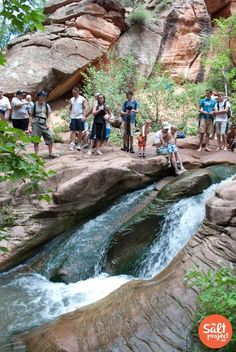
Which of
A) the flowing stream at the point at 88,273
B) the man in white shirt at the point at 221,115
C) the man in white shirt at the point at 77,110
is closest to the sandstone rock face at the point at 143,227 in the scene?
the flowing stream at the point at 88,273

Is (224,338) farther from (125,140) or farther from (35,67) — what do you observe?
(35,67)

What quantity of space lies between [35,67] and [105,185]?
9.19 meters

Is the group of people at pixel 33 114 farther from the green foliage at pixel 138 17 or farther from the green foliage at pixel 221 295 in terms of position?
the green foliage at pixel 138 17

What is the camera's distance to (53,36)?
17.6 metres

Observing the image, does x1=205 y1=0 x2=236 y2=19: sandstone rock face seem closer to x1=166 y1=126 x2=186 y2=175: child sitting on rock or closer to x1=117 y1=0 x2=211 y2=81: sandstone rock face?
x1=117 y1=0 x2=211 y2=81: sandstone rock face

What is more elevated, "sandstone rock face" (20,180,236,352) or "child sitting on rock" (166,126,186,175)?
"child sitting on rock" (166,126,186,175)

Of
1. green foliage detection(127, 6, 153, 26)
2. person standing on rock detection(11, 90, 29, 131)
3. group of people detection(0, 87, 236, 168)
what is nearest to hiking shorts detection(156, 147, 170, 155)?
group of people detection(0, 87, 236, 168)

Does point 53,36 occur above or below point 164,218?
above

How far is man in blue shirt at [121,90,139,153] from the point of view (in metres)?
10.2

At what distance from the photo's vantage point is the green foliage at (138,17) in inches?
781

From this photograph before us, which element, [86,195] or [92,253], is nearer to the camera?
[92,253]

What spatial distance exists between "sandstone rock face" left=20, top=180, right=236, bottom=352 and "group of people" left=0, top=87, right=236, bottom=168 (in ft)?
13.8

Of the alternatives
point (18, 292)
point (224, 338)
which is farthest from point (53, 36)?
point (224, 338)

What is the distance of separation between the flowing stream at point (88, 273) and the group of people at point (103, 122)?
1.65 meters
